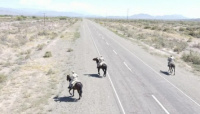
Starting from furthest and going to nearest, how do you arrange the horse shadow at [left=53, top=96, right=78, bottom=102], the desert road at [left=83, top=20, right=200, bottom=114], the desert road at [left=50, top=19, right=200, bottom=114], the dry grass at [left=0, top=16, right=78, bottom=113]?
the horse shadow at [left=53, top=96, right=78, bottom=102] → the dry grass at [left=0, top=16, right=78, bottom=113] → the desert road at [left=83, top=20, right=200, bottom=114] → the desert road at [left=50, top=19, right=200, bottom=114]

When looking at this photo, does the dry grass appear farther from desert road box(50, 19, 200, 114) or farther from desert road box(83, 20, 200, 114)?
desert road box(83, 20, 200, 114)

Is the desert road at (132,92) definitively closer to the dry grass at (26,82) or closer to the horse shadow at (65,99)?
the horse shadow at (65,99)

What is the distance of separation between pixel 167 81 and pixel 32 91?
10.6 metres

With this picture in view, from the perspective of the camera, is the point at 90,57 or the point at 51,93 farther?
the point at 90,57

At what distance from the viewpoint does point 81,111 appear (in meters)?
12.1

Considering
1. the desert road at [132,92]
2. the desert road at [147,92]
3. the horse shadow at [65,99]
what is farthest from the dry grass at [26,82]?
the desert road at [147,92]

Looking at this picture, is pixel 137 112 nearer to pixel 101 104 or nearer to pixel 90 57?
pixel 101 104

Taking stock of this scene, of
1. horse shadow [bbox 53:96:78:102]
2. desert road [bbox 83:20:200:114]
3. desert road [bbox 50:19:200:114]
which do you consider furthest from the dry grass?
desert road [bbox 83:20:200:114]

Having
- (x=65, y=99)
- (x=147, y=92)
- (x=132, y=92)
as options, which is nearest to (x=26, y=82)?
(x=65, y=99)

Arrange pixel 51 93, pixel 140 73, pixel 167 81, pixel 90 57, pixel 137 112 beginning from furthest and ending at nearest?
pixel 90 57 < pixel 140 73 < pixel 167 81 < pixel 51 93 < pixel 137 112

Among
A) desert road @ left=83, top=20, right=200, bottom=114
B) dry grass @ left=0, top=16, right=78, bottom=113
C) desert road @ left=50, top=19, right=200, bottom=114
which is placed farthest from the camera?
dry grass @ left=0, top=16, right=78, bottom=113

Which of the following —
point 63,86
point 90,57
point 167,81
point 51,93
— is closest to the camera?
point 51,93

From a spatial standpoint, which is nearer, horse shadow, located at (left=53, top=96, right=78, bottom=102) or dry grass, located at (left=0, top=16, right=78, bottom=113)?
dry grass, located at (left=0, top=16, right=78, bottom=113)

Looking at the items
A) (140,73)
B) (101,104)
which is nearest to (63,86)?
(101,104)
